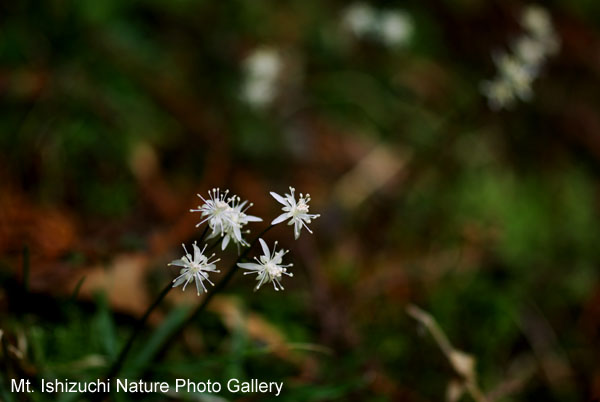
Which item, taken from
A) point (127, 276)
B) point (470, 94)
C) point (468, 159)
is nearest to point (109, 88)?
point (127, 276)

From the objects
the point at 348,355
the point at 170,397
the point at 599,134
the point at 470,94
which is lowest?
the point at 170,397

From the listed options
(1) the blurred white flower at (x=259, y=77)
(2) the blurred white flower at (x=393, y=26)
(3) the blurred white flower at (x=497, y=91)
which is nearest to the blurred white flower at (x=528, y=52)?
(3) the blurred white flower at (x=497, y=91)

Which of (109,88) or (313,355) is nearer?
A: (313,355)

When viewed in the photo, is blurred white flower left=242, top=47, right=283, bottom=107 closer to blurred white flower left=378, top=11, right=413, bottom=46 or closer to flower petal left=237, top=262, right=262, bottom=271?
blurred white flower left=378, top=11, right=413, bottom=46

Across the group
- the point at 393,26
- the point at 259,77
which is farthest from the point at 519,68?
the point at 259,77

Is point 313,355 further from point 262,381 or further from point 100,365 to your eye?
point 100,365

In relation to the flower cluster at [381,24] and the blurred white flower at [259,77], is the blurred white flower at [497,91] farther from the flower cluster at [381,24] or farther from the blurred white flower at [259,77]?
the blurred white flower at [259,77]

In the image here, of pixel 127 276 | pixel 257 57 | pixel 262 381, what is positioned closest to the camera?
pixel 262 381

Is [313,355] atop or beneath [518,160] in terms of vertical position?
beneath
